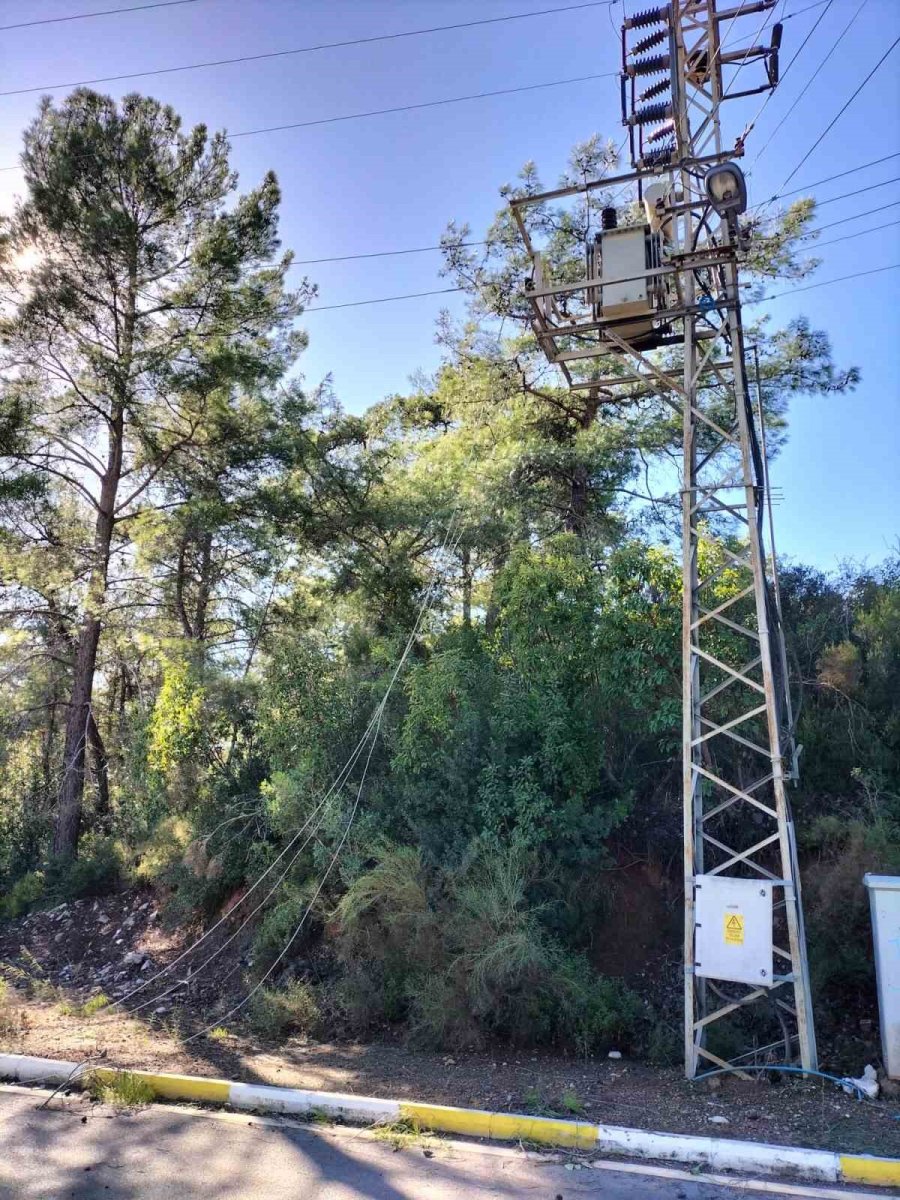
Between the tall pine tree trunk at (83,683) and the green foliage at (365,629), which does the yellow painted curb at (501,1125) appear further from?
the tall pine tree trunk at (83,683)

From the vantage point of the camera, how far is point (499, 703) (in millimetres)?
10367

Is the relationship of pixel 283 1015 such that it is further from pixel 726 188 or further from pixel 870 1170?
pixel 726 188

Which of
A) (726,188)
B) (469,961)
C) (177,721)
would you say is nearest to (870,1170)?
(469,961)

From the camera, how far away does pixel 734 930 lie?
22.7ft

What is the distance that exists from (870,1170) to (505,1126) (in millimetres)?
2183

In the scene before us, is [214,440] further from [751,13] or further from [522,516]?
[751,13]

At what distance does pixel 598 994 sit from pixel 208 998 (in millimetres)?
4989

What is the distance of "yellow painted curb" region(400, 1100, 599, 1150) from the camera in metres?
5.28

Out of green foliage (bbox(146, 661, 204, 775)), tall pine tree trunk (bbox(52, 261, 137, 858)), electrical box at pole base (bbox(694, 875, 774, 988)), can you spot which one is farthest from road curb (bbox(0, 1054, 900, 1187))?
tall pine tree trunk (bbox(52, 261, 137, 858))

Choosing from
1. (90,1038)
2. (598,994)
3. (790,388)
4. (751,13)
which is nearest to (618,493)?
(790,388)

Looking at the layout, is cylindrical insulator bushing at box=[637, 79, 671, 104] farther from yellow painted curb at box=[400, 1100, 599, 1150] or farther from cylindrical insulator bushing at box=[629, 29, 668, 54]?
yellow painted curb at box=[400, 1100, 599, 1150]

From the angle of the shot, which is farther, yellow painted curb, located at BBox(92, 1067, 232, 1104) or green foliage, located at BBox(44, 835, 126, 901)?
green foliage, located at BBox(44, 835, 126, 901)

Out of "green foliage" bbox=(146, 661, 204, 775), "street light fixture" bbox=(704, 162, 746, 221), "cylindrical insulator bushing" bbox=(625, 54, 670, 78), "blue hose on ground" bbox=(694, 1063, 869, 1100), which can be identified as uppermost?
"cylindrical insulator bushing" bbox=(625, 54, 670, 78)

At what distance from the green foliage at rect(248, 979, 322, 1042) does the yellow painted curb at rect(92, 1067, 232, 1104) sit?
2657 mm
